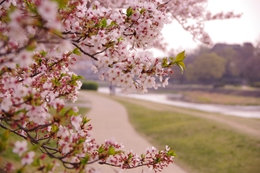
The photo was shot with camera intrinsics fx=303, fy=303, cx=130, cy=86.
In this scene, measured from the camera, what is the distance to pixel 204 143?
11039 millimetres

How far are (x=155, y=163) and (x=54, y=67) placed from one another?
171 cm

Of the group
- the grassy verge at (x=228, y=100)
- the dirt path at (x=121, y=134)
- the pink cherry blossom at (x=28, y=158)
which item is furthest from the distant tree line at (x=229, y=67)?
the pink cherry blossom at (x=28, y=158)

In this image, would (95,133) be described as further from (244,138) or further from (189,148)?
(244,138)

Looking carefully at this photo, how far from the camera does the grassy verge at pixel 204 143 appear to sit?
891cm

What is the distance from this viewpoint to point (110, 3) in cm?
951

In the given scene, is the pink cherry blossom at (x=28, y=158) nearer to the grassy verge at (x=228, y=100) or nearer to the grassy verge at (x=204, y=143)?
the grassy verge at (x=204, y=143)

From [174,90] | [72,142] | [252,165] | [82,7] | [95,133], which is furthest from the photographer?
[174,90]

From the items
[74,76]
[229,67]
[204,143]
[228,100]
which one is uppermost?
[229,67]

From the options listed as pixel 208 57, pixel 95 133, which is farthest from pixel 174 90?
pixel 95 133

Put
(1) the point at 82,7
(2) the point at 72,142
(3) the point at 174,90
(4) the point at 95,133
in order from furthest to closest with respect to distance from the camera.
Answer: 1. (3) the point at 174,90
2. (4) the point at 95,133
3. (1) the point at 82,7
4. (2) the point at 72,142

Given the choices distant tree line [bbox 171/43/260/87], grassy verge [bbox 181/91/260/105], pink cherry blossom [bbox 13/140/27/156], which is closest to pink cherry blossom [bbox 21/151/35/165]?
pink cherry blossom [bbox 13/140/27/156]

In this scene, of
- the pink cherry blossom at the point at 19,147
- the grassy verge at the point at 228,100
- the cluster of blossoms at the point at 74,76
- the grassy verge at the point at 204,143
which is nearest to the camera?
the pink cherry blossom at the point at 19,147

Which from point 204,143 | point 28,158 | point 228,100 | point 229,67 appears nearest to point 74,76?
point 28,158

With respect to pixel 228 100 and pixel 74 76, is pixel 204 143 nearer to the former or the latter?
pixel 74 76
